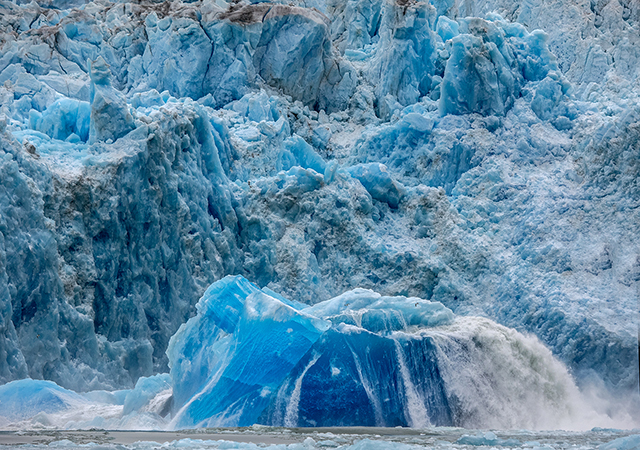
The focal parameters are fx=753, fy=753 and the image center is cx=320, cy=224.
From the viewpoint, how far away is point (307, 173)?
44.3ft

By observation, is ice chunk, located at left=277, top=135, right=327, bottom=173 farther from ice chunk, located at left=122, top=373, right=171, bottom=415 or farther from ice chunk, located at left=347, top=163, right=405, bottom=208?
ice chunk, located at left=122, top=373, right=171, bottom=415

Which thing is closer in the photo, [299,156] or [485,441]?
[485,441]

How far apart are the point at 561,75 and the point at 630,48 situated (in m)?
1.87

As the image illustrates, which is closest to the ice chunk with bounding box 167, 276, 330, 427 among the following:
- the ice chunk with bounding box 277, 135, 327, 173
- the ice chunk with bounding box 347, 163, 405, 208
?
the ice chunk with bounding box 347, 163, 405, 208

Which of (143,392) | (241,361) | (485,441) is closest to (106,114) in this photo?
(143,392)

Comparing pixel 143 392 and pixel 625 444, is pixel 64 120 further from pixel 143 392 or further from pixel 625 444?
pixel 625 444

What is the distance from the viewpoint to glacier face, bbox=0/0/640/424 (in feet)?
35.9

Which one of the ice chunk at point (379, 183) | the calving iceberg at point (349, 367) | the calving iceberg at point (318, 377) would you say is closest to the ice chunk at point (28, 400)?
the calving iceberg at point (318, 377)

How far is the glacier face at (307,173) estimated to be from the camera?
10945mm

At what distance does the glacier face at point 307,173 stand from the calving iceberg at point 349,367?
0.20m

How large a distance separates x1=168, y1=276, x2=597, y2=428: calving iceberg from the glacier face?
20 centimetres

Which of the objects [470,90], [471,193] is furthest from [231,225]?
[470,90]

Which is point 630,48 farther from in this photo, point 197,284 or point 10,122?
point 10,122

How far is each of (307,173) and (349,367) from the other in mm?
5716
